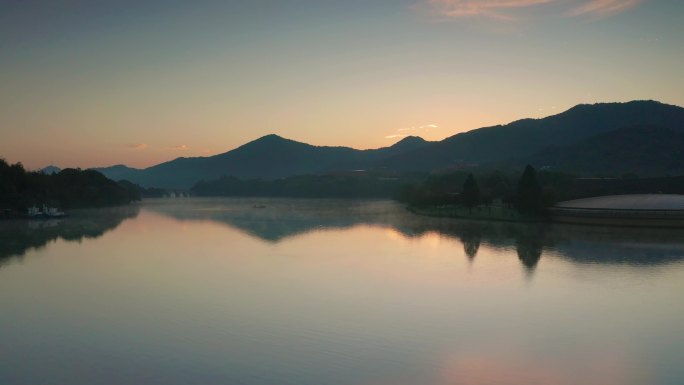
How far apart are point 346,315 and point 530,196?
117ft

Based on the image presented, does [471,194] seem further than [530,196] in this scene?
Yes

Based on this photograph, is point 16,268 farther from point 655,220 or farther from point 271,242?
point 655,220

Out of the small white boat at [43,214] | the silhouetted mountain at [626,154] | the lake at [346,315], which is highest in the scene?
the silhouetted mountain at [626,154]

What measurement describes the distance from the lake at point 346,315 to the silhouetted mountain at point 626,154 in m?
103

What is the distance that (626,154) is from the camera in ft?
414

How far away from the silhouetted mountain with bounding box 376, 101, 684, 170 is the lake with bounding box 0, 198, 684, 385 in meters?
156

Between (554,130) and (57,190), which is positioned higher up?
(554,130)

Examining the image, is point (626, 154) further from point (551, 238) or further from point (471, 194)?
point (551, 238)

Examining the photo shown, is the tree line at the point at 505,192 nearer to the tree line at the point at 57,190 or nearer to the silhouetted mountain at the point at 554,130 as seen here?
the tree line at the point at 57,190

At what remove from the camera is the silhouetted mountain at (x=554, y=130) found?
174 metres

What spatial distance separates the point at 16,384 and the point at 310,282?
1048 centimetres

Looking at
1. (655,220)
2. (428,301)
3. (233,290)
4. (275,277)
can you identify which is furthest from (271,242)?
(655,220)

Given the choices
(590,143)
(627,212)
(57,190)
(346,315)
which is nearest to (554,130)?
(590,143)

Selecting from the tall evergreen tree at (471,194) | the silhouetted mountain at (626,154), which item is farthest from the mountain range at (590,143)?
the tall evergreen tree at (471,194)
